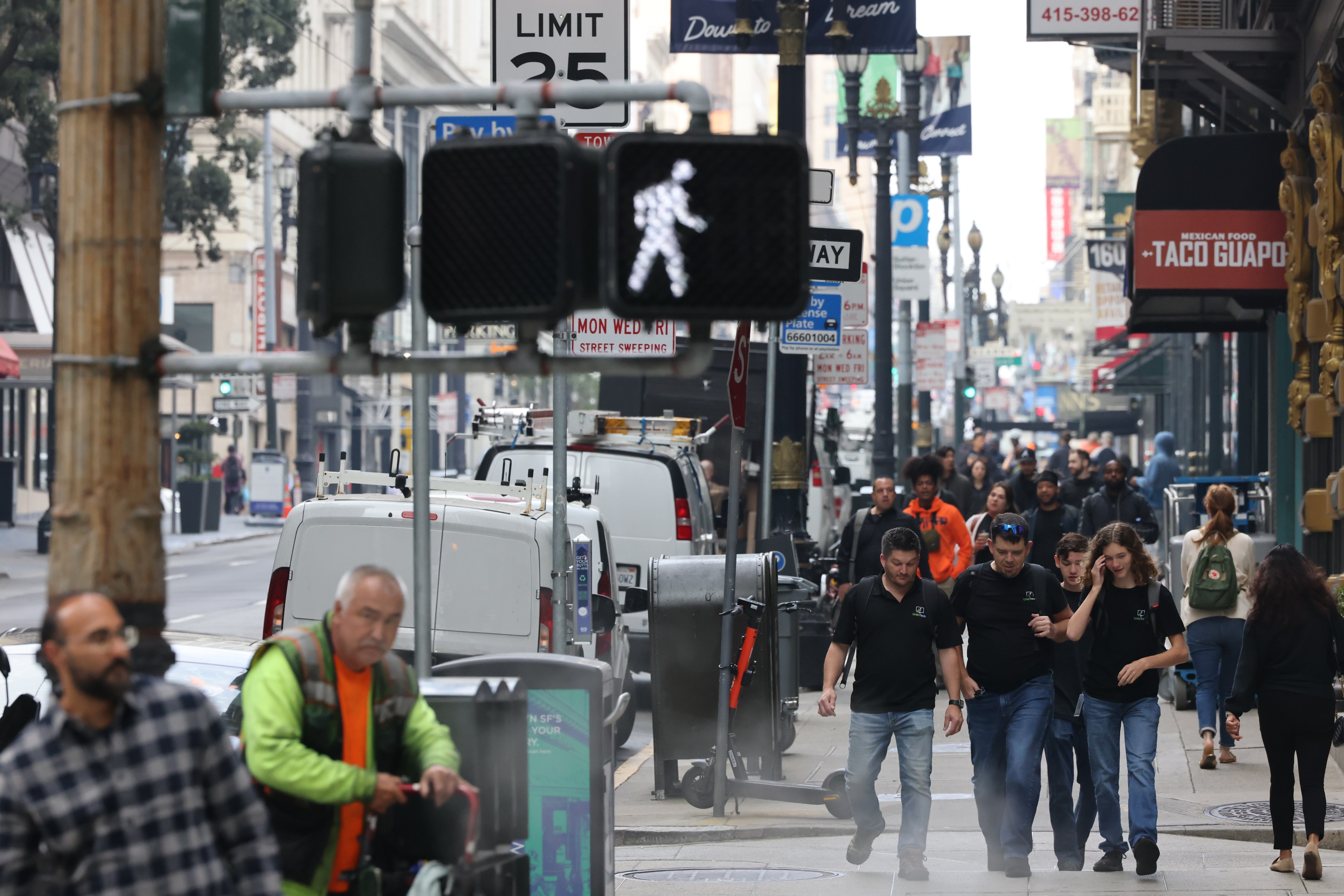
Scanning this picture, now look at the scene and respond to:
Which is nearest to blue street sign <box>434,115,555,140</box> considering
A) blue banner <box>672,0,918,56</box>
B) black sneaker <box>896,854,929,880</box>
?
black sneaker <box>896,854,929,880</box>

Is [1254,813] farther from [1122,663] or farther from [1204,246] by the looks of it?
[1204,246]

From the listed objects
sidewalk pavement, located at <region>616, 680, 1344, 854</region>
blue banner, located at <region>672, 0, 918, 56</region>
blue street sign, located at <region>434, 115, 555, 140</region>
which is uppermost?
blue banner, located at <region>672, 0, 918, 56</region>

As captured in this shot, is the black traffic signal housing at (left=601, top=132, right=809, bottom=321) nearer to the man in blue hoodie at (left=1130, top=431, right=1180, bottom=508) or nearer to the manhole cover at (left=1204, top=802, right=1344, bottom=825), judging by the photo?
the manhole cover at (left=1204, top=802, right=1344, bottom=825)

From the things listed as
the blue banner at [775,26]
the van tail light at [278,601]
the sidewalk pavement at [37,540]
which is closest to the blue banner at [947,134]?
the sidewalk pavement at [37,540]

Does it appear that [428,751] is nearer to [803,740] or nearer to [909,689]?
[909,689]

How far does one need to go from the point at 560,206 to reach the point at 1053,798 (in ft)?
18.8

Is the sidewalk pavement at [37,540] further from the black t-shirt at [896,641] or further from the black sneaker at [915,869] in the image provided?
the black sneaker at [915,869]

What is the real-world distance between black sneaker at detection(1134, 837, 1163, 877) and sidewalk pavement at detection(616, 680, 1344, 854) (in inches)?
21.1

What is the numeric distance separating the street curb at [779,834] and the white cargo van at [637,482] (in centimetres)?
483

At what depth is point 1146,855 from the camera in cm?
856

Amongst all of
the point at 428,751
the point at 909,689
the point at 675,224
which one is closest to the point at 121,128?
the point at 675,224

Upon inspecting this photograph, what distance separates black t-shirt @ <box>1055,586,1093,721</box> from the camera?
954 cm

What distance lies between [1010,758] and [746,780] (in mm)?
2071

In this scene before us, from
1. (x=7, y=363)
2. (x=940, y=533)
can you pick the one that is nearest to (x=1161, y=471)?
(x=940, y=533)
